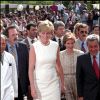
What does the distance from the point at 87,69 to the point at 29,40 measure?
2.84m

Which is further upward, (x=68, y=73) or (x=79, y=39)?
(x=79, y=39)

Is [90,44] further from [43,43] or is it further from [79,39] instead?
[79,39]

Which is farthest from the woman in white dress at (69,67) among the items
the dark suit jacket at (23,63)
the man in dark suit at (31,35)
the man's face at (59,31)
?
the man's face at (59,31)

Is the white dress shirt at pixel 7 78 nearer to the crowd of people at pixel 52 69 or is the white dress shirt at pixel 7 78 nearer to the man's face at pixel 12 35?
the crowd of people at pixel 52 69

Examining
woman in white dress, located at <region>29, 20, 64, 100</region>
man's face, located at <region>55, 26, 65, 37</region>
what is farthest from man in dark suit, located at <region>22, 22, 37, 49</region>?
woman in white dress, located at <region>29, 20, 64, 100</region>

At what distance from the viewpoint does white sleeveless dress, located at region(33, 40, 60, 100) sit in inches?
282

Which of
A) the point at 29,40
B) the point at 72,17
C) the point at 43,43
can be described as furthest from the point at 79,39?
the point at 72,17

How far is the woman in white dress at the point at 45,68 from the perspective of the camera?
7121mm

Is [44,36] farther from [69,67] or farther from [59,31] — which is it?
[59,31]

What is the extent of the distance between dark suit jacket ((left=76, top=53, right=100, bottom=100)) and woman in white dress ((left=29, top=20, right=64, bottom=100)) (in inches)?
14.5

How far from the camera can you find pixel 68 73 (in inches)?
320

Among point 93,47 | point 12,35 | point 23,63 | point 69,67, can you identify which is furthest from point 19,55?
point 93,47

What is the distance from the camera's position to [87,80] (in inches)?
273

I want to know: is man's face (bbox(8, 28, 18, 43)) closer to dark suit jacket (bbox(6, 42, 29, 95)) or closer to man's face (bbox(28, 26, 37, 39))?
dark suit jacket (bbox(6, 42, 29, 95))
